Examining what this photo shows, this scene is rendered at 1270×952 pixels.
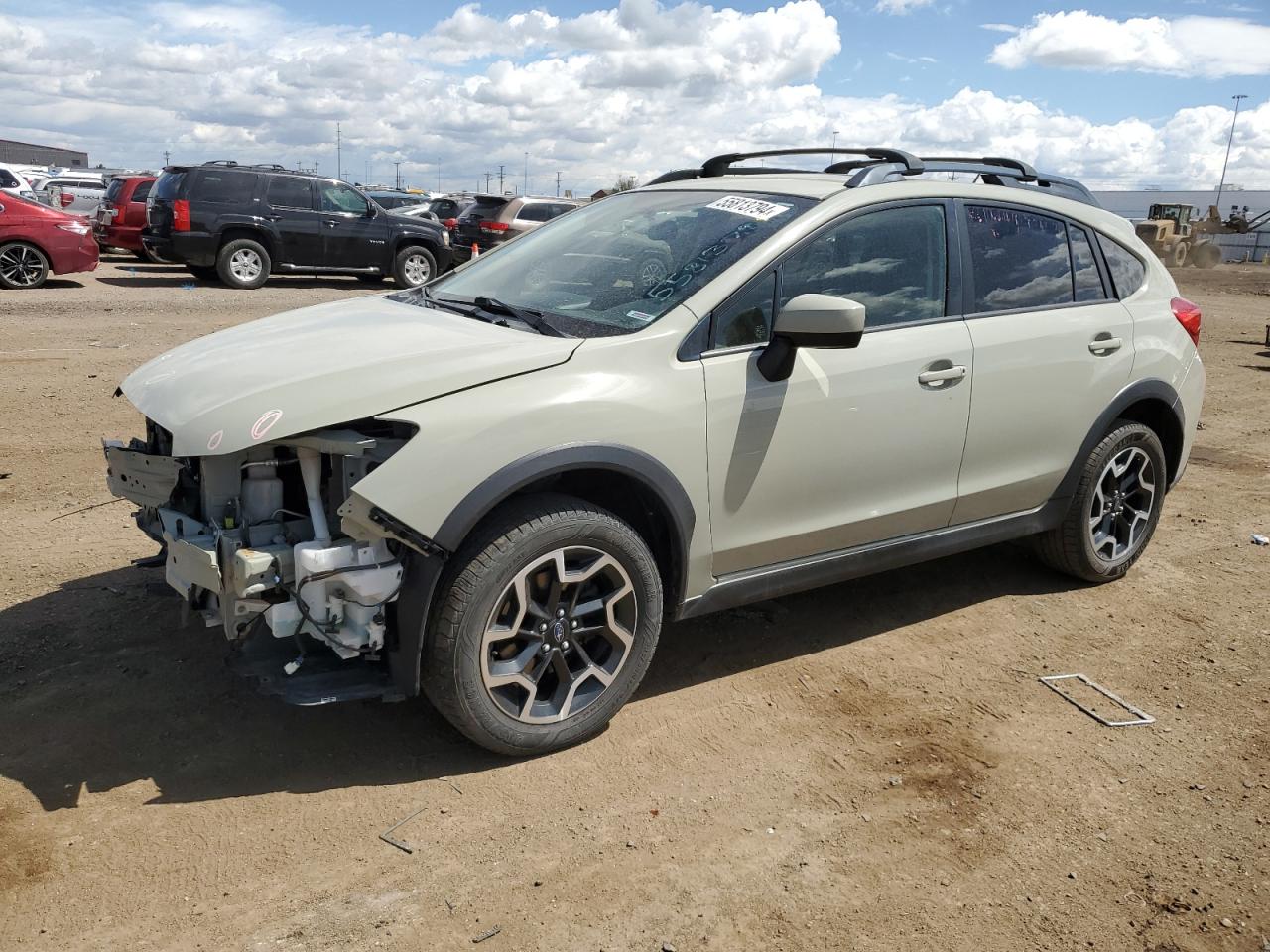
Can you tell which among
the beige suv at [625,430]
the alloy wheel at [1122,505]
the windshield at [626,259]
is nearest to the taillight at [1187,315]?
the beige suv at [625,430]

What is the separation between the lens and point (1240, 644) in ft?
15.5

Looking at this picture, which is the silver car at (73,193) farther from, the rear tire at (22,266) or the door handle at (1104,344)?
the door handle at (1104,344)

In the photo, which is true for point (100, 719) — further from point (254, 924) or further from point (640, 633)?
point (640, 633)

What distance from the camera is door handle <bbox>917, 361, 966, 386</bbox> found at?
418cm

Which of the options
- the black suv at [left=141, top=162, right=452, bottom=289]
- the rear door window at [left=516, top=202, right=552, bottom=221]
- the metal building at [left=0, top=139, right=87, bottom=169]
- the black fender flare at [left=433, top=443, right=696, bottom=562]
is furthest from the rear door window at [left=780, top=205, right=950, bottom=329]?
the metal building at [left=0, top=139, right=87, bottom=169]

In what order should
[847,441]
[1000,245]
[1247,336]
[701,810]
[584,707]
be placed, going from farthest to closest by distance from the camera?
[1247,336] → [1000,245] → [847,441] → [584,707] → [701,810]

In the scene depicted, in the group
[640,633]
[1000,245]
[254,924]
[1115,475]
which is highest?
[1000,245]

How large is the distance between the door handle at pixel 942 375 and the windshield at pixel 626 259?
0.79m

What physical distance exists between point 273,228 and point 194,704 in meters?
14.9

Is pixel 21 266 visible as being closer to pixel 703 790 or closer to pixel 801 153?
pixel 801 153

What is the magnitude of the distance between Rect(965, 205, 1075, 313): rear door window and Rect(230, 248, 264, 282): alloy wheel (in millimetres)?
14998

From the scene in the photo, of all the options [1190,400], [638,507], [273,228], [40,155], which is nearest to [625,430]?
[638,507]

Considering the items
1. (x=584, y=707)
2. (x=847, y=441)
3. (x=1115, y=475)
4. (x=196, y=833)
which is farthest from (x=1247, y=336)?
(x=196, y=833)

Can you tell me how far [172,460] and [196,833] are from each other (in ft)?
3.76
